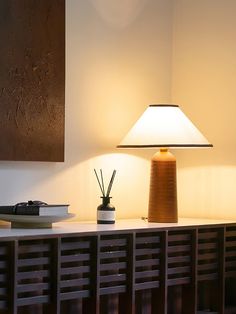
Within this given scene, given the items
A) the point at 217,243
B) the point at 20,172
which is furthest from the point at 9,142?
the point at 217,243

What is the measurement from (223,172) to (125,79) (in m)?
0.66

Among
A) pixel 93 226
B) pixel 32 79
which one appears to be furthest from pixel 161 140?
pixel 32 79

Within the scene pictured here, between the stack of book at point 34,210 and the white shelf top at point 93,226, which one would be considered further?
the stack of book at point 34,210

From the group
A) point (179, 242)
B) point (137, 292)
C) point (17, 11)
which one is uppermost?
point (17, 11)

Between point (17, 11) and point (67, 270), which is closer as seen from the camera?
point (67, 270)

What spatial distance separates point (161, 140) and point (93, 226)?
528mm

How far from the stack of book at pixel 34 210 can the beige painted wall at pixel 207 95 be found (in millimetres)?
941

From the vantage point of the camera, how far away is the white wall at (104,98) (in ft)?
10.5

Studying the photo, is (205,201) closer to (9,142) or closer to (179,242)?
(179,242)

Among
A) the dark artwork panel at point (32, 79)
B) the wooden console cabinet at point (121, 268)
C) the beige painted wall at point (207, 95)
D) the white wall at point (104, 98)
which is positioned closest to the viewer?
the wooden console cabinet at point (121, 268)

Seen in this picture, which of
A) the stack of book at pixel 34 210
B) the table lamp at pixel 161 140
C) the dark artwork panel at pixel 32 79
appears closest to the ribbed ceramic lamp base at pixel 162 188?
the table lamp at pixel 161 140

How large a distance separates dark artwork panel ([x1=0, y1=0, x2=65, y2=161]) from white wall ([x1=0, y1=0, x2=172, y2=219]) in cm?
9

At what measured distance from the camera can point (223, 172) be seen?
3443 mm

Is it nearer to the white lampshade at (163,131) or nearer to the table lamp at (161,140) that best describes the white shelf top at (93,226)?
the table lamp at (161,140)
